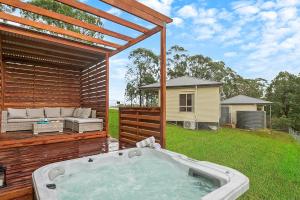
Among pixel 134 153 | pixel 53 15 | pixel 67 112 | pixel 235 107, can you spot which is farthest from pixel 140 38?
pixel 235 107

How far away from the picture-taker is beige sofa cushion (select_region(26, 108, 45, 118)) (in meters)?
7.44

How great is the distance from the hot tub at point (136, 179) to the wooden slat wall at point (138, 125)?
993mm

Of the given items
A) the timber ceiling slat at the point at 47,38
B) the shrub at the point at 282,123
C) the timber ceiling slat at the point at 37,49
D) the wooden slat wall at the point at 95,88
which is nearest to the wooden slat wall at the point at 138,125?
the wooden slat wall at the point at 95,88

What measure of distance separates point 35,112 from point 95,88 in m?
2.25

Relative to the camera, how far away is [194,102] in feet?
39.2

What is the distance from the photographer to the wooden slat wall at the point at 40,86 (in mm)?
7469

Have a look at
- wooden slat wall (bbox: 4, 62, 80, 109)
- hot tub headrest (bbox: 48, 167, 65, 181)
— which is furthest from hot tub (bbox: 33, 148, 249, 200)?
wooden slat wall (bbox: 4, 62, 80, 109)

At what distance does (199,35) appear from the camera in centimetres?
1285

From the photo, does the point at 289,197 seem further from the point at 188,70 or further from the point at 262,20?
the point at 188,70

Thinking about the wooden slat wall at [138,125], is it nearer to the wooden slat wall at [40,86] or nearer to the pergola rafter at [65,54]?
the pergola rafter at [65,54]

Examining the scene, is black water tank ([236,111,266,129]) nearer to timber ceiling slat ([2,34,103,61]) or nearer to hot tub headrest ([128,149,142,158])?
timber ceiling slat ([2,34,103,61])

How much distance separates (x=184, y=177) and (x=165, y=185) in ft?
1.15

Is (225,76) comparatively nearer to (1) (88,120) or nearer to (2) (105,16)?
(1) (88,120)

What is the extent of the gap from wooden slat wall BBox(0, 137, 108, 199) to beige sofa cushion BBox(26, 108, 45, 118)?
2.38m
